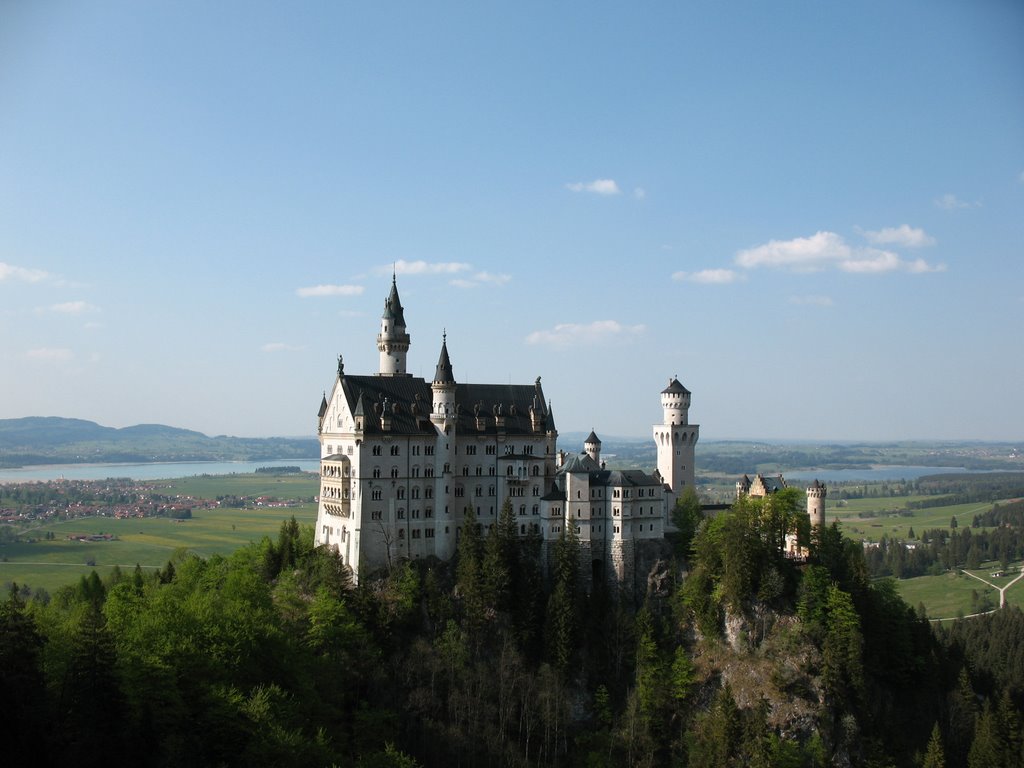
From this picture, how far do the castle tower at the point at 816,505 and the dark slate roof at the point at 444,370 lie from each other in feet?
112

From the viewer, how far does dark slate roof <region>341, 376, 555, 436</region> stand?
7656cm

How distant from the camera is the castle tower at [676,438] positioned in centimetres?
8831

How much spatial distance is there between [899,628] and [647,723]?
2441cm

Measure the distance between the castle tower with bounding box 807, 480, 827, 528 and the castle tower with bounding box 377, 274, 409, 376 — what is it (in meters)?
39.0

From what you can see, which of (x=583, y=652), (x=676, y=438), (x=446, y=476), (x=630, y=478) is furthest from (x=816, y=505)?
(x=446, y=476)

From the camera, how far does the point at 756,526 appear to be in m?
78.2

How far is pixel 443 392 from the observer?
7775 cm

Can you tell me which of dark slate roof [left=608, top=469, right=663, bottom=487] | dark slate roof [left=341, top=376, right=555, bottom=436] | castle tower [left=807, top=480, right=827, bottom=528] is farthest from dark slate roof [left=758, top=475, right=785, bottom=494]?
dark slate roof [left=341, top=376, right=555, bottom=436]

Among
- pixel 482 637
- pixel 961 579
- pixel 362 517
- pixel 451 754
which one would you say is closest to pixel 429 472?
pixel 362 517

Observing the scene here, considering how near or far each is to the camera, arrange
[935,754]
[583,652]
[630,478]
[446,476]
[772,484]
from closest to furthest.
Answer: [935,754], [583,652], [446,476], [630,478], [772,484]

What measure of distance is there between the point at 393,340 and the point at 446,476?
537 inches

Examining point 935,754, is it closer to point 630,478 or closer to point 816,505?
point 816,505

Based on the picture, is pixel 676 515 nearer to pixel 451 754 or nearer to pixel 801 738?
pixel 801 738

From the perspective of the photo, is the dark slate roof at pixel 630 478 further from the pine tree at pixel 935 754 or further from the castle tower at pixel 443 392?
the pine tree at pixel 935 754
